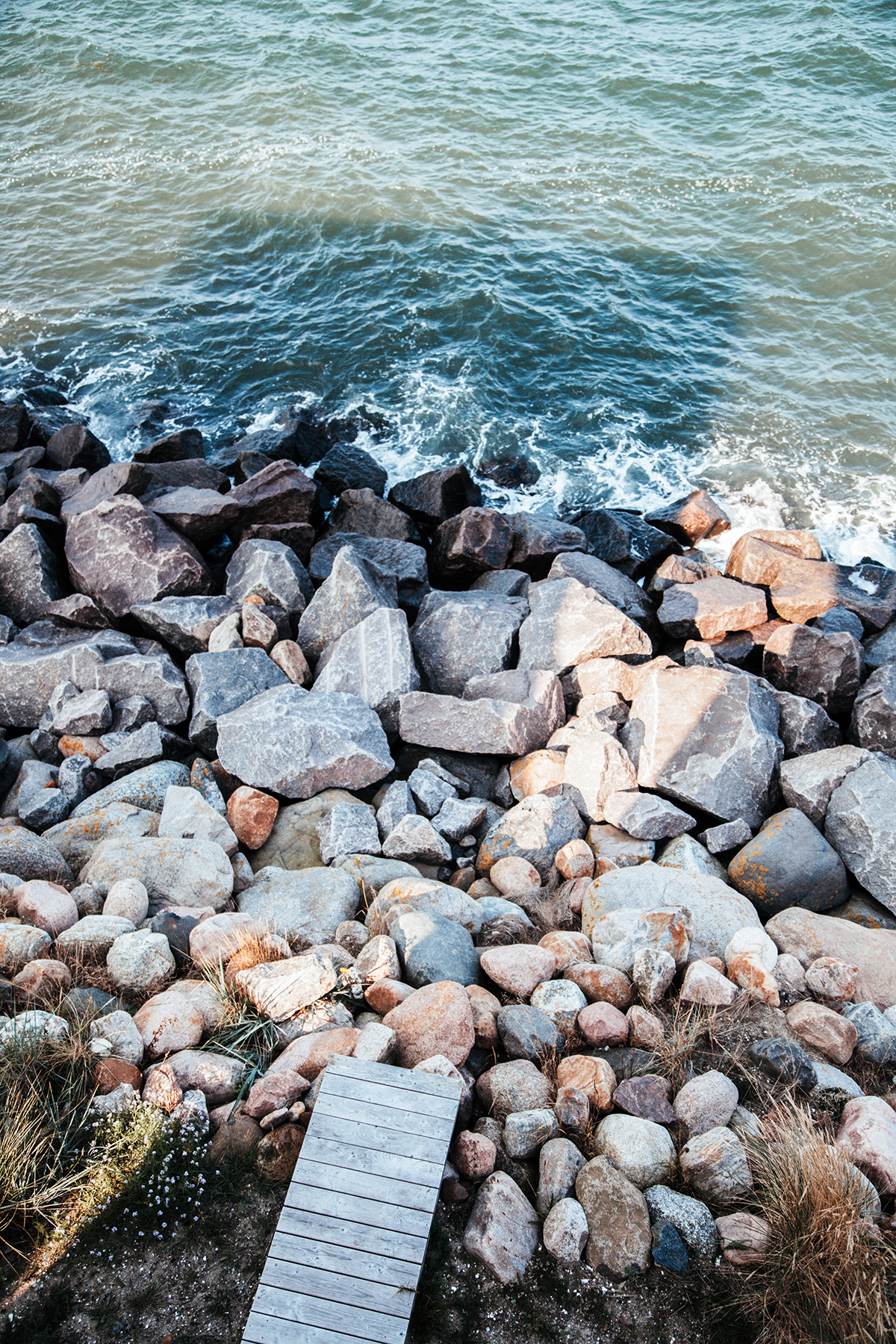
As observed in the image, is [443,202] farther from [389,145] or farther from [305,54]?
[305,54]

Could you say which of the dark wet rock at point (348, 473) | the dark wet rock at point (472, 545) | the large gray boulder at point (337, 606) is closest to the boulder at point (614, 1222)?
the large gray boulder at point (337, 606)

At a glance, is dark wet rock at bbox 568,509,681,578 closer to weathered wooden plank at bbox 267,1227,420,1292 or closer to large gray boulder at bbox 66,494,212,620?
large gray boulder at bbox 66,494,212,620

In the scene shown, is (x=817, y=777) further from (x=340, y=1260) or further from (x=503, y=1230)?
(x=340, y=1260)

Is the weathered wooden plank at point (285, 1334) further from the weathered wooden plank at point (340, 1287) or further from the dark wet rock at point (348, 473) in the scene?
the dark wet rock at point (348, 473)

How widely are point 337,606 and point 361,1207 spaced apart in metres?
6.07

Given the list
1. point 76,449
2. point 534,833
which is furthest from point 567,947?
point 76,449

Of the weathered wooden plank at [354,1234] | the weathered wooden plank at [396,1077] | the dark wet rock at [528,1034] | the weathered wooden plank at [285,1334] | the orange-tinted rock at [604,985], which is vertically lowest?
the orange-tinted rock at [604,985]

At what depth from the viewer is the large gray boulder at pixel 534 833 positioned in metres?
6.59

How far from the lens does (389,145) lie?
20.0m

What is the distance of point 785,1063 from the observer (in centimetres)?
458

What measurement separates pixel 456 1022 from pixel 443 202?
18.4 metres

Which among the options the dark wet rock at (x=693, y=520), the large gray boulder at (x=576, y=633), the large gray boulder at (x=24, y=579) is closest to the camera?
the large gray boulder at (x=576, y=633)

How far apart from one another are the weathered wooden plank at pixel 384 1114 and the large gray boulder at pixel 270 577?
5.96m

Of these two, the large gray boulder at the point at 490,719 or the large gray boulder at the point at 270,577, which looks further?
the large gray boulder at the point at 270,577
